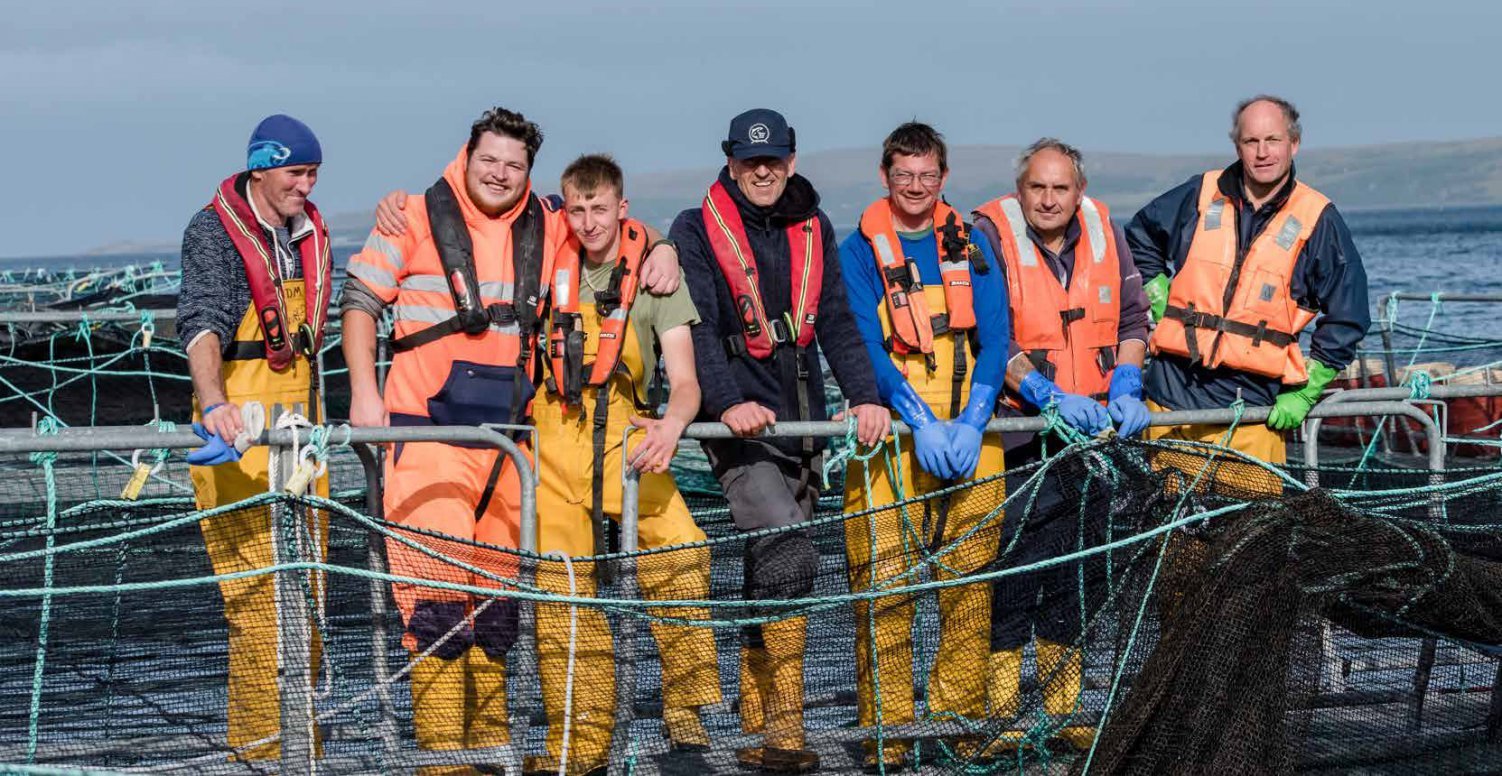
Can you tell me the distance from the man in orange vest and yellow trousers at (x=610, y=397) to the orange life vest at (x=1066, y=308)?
49.5 inches

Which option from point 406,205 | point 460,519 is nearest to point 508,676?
point 460,519

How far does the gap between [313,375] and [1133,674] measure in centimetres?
290

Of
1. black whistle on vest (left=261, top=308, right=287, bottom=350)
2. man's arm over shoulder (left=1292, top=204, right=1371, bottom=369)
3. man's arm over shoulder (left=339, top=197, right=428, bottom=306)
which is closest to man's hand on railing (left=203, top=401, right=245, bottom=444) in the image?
man's arm over shoulder (left=339, top=197, right=428, bottom=306)

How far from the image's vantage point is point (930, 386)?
551 centimetres

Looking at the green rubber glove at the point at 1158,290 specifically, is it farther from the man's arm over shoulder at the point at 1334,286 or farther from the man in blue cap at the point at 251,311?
the man in blue cap at the point at 251,311

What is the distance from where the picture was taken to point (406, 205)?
512 cm

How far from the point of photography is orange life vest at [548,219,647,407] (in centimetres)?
502

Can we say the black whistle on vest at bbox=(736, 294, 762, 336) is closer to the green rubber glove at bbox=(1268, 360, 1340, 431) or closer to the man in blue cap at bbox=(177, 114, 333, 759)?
the man in blue cap at bbox=(177, 114, 333, 759)

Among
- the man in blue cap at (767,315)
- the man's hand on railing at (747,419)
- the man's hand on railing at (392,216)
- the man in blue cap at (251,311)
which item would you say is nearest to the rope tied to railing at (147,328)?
the man in blue cap at (251,311)

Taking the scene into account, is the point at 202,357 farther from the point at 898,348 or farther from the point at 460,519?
the point at 898,348

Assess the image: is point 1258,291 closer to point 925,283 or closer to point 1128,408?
point 1128,408

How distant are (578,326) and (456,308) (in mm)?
381

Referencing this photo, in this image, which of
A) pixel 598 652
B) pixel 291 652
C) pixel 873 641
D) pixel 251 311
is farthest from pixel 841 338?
pixel 291 652

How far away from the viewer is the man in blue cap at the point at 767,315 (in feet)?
17.3
